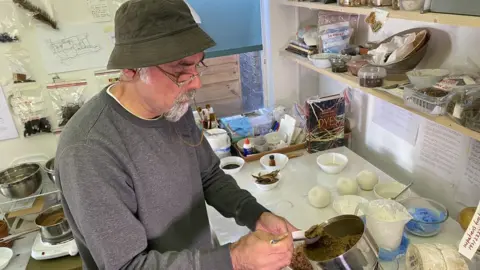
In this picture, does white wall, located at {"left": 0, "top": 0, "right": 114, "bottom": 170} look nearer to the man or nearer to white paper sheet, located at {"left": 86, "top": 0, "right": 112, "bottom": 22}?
white paper sheet, located at {"left": 86, "top": 0, "right": 112, "bottom": 22}

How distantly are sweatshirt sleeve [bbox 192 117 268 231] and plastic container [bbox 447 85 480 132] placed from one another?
2.04 ft

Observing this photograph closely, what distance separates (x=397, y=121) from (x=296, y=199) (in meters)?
0.59

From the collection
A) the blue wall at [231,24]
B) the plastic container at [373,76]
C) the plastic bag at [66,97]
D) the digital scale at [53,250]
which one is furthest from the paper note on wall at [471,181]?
the plastic bag at [66,97]

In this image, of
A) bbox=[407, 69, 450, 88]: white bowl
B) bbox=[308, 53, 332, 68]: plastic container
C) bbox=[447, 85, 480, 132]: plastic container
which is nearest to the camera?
bbox=[447, 85, 480, 132]: plastic container

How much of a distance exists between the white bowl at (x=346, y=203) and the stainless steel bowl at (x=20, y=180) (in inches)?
62.0

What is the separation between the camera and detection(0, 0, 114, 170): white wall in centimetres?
194

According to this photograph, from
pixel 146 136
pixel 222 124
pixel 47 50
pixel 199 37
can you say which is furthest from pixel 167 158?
pixel 47 50

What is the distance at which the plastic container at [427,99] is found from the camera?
106 cm

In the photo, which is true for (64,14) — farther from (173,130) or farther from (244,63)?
(173,130)

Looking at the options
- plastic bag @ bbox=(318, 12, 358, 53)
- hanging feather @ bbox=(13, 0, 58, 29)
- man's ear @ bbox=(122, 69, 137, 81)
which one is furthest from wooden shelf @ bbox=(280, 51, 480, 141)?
hanging feather @ bbox=(13, 0, 58, 29)

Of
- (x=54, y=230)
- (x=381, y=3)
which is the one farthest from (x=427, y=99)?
(x=54, y=230)

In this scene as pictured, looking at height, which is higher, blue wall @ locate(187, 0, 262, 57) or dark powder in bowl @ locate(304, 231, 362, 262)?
blue wall @ locate(187, 0, 262, 57)

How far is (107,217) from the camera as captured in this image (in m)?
0.84

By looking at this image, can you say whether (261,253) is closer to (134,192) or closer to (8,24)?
(134,192)
